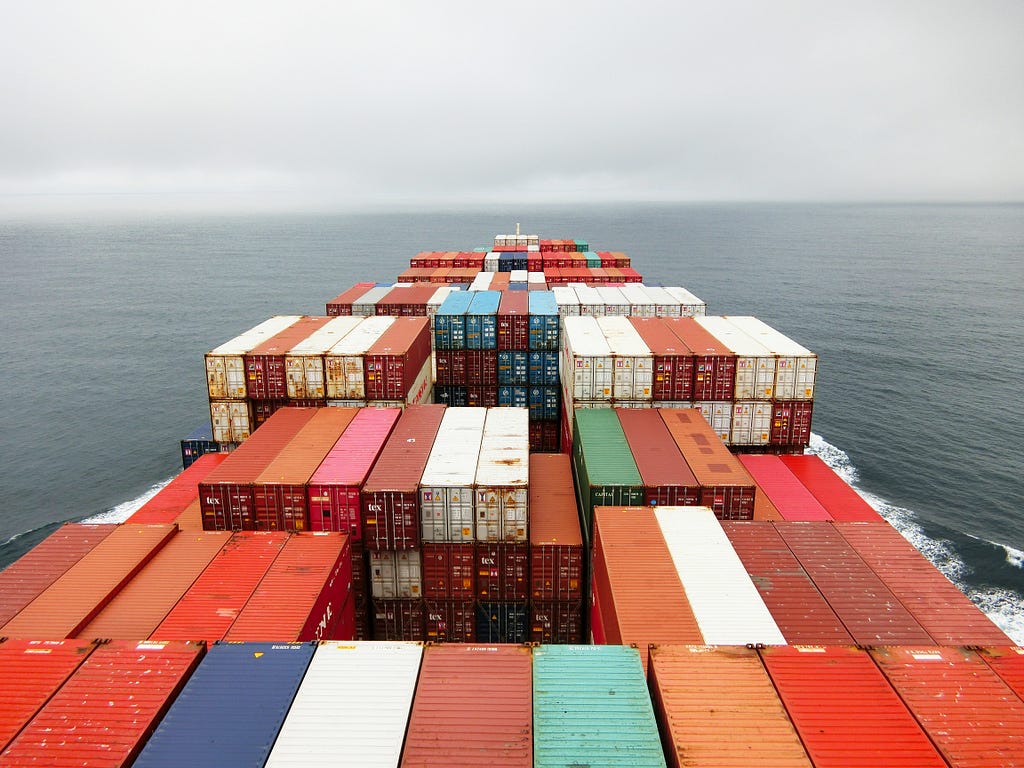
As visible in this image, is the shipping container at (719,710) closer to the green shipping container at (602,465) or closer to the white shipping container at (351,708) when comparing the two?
the white shipping container at (351,708)

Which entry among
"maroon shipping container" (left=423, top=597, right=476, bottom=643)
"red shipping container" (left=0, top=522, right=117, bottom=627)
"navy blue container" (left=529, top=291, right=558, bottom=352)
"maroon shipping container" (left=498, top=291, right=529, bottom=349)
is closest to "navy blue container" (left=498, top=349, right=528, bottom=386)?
"maroon shipping container" (left=498, top=291, right=529, bottom=349)

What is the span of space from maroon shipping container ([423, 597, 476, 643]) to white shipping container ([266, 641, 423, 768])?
8.83 metres

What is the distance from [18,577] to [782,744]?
23.0 meters

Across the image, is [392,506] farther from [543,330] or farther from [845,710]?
[543,330]

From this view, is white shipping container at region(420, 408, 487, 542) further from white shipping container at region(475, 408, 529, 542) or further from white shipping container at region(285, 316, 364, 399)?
white shipping container at region(285, 316, 364, 399)

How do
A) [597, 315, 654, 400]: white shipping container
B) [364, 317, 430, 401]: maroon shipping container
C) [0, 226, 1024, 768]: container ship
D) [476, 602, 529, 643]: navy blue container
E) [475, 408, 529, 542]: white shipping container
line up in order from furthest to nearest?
[597, 315, 654, 400]: white shipping container → [364, 317, 430, 401]: maroon shipping container → [476, 602, 529, 643]: navy blue container → [475, 408, 529, 542]: white shipping container → [0, 226, 1024, 768]: container ship

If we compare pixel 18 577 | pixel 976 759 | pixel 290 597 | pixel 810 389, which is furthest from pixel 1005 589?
pixel 18 577

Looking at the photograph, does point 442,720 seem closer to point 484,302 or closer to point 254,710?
point 254,710

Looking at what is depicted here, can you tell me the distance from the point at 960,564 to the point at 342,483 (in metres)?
39.8

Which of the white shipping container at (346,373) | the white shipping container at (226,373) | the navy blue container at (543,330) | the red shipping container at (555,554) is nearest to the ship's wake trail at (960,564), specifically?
the red shipping container at (555,554)

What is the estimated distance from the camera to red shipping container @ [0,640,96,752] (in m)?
13.3

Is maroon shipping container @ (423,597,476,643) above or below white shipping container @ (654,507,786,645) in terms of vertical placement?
below

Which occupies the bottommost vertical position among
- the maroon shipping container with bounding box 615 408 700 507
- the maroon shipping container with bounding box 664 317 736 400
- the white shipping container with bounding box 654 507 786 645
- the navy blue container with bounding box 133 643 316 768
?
the white shipping container with bounding box 654 507 786 645

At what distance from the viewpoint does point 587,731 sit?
12766 mm
